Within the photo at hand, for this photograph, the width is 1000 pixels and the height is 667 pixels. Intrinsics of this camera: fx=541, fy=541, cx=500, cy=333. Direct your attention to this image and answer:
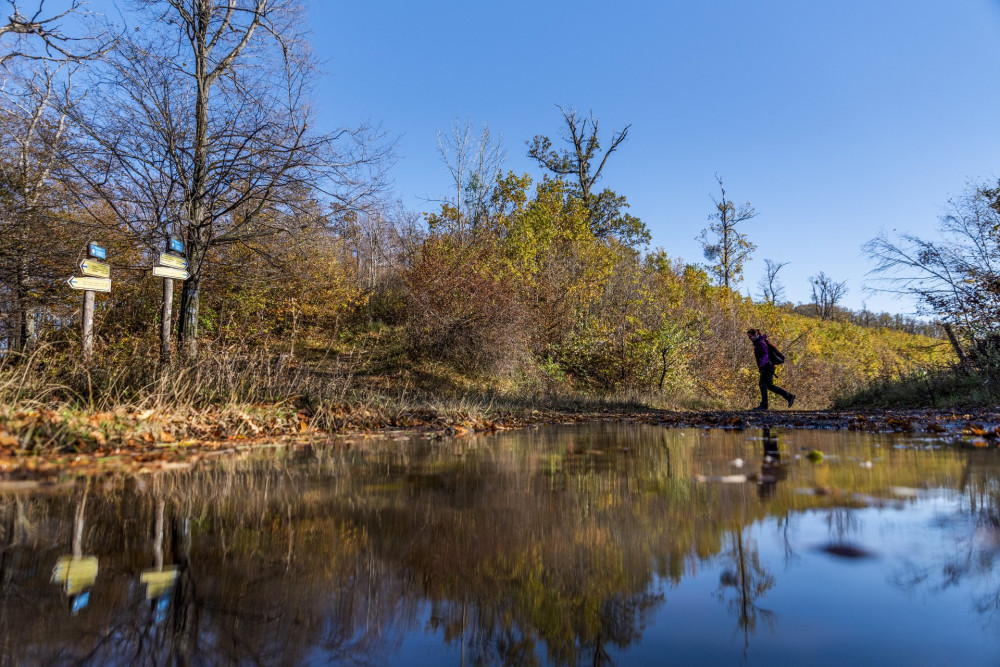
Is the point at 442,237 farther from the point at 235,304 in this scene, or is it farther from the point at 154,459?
the point at 154,459

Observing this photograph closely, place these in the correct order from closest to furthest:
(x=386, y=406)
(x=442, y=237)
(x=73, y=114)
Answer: (x=73, y=114), (x=386, y=406), (x=442, y=237)

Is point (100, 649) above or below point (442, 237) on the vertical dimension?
below

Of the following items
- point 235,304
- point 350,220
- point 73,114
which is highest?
point 73,114

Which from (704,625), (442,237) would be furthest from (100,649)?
(442,237)

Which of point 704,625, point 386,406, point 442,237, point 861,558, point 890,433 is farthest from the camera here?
point 442,237

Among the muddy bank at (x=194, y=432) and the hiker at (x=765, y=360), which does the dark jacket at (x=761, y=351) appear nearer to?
the hiker at (x=765, y=360)

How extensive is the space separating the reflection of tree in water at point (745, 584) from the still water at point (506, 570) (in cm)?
1

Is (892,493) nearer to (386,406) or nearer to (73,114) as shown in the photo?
(386,406)

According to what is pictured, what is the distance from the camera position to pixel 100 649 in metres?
1.70

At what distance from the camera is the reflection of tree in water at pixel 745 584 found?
195cm

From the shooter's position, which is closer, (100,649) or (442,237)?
(100,649)

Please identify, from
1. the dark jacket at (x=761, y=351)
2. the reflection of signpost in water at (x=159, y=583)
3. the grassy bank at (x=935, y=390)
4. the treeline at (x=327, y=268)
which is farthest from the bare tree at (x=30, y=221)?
the grassy bank at (x=935, y=390)

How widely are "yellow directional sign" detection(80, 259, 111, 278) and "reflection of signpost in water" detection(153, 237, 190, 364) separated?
75 cm

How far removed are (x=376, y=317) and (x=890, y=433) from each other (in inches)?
746
